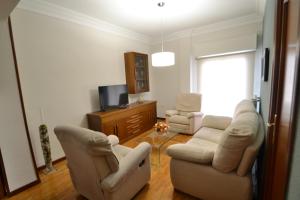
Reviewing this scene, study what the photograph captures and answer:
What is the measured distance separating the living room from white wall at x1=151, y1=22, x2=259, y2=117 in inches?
0.9

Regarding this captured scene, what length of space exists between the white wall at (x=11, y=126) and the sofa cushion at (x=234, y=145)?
2353 mm

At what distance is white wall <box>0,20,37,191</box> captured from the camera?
184 cm

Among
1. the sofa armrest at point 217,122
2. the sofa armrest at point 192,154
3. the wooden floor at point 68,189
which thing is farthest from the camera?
the sofa armrest at point 217,122

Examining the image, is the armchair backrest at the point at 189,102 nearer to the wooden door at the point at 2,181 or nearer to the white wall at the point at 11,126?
the white wall at the point at 11,126

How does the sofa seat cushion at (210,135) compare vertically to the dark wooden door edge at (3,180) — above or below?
above

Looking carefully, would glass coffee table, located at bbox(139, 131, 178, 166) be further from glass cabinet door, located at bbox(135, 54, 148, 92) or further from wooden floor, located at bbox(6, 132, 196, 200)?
glass cabinet door, located at bbox(135, 54, 148, 92)

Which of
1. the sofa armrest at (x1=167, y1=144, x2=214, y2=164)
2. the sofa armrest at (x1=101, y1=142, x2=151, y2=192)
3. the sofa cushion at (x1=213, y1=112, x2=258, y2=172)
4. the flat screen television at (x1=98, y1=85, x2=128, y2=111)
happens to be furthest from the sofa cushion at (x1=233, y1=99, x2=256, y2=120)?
the flat screen television at (x1=98, y1=85, x2=128, y2=111)

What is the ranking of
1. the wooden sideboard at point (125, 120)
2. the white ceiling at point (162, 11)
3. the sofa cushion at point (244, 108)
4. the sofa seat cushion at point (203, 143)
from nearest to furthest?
the sofa cushion at point (244, 108)
the sofa seat cushion at point (203, 143)
the white ceiling at point (162, 11)
the wooden sideboard at point (125, 120)

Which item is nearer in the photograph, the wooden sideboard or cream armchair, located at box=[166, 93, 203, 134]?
the wooden sideboard

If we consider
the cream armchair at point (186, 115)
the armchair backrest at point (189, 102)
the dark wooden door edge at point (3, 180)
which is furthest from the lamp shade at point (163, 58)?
the dark wooden door edge at point (3, 180)

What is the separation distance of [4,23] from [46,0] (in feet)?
2.64

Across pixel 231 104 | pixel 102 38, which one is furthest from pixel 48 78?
pixel 231 104

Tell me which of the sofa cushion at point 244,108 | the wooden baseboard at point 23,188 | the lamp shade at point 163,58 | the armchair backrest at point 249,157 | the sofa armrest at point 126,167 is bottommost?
the wooden baseboard at point 23,188

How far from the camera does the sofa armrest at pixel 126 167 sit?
139 centimetres
